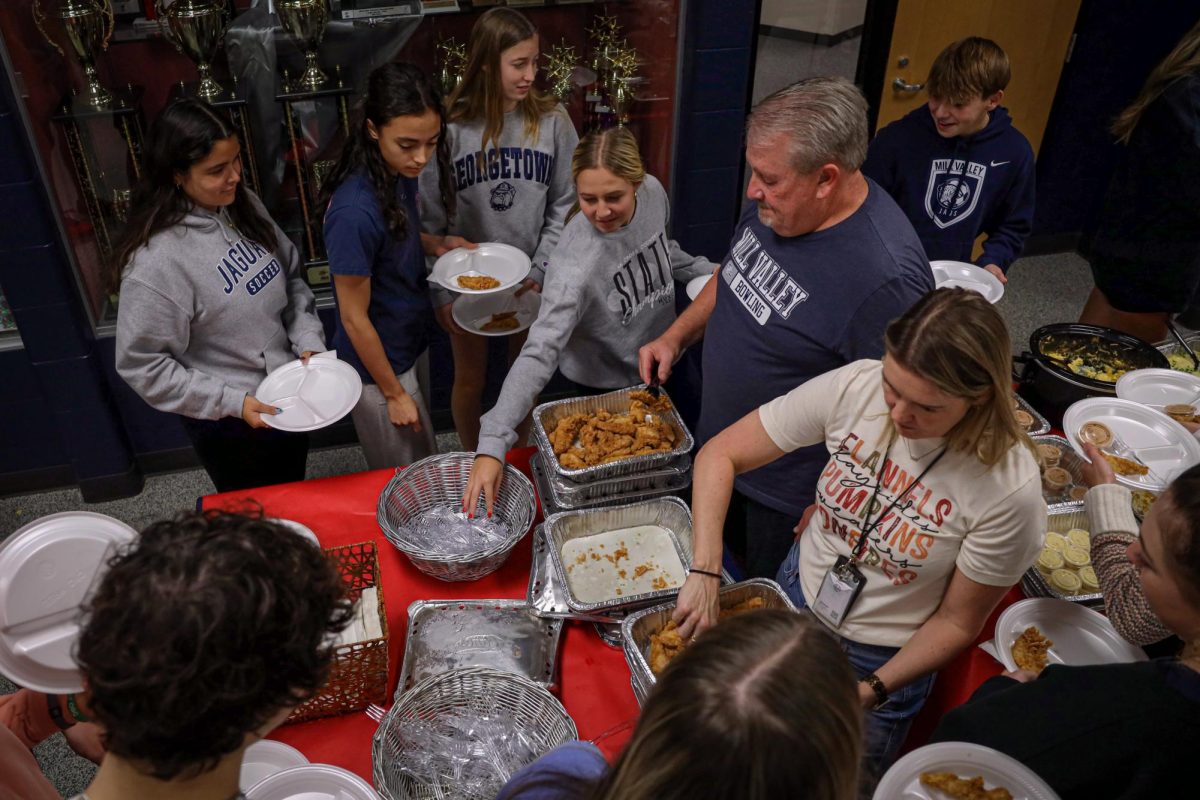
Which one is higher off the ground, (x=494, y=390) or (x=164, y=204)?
(x=164, y=204)

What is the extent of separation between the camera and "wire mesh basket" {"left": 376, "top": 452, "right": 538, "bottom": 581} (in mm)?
1896

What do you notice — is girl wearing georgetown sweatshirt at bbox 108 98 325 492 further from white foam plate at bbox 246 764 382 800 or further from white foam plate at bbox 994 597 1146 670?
white foam plate at bbox 994 597 1146 670

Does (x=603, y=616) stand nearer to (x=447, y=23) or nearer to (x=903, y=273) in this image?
(x=903, y=273)

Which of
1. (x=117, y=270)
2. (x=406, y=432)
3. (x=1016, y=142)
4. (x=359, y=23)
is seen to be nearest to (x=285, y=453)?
(x=406, y=432)

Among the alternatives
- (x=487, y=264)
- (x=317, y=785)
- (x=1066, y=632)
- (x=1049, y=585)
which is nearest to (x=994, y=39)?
(x=487, y=264)

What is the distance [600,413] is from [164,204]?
1.28 m

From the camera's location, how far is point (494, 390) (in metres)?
3.89

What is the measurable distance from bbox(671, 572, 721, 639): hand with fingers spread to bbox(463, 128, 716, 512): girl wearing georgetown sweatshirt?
0.57m

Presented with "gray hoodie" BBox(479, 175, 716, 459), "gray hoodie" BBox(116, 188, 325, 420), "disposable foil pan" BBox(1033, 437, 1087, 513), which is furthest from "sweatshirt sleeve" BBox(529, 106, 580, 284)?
"disposable foil pan" BBox(1033, 437, 1087, 513)

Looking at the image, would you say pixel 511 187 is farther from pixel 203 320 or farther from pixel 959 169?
pixel 959 169

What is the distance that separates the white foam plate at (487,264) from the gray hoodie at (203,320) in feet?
1.74

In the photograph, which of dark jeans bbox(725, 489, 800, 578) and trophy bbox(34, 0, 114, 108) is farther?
trophy bbox(34, 0, 114, 108)

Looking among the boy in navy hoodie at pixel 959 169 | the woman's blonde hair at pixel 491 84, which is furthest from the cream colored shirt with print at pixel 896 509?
the boy in navy hoodie at pixel 959 169

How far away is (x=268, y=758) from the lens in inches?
57.9
